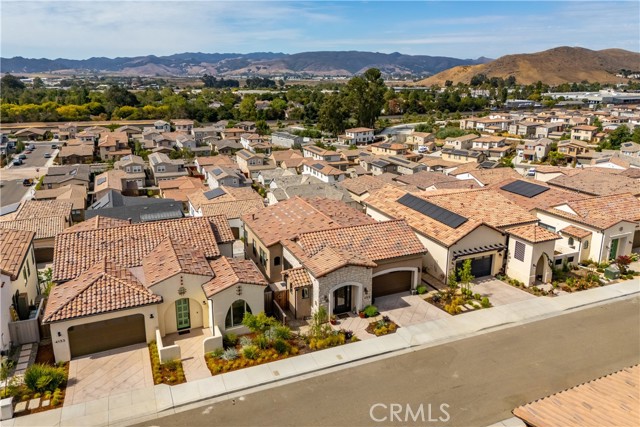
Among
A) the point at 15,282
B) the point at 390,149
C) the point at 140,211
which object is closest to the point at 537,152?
the point at 390,149

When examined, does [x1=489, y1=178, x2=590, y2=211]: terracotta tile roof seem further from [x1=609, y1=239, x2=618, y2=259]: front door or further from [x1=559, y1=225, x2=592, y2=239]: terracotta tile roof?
[x1=609, y1=239, x2=618, y2=259]: front door

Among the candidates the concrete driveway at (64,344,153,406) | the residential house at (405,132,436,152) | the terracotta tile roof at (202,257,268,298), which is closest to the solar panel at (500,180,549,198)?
the terracotta tile roof at (202,257,268,298)

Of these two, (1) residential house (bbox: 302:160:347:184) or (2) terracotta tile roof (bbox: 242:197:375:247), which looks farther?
(1) residential house (bbox: 302:160:347:184)

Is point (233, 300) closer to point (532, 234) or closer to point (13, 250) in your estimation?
point (13, 250)

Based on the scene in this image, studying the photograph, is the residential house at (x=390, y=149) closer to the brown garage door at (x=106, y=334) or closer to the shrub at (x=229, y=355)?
the shrub at (x=229, y=355)

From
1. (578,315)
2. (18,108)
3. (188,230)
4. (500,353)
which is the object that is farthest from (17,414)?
(18,108)

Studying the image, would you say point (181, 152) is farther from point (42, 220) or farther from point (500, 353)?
point (500, 353)

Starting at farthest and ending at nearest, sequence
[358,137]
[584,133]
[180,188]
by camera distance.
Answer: [358,137]
[584,133]
[180,188]
